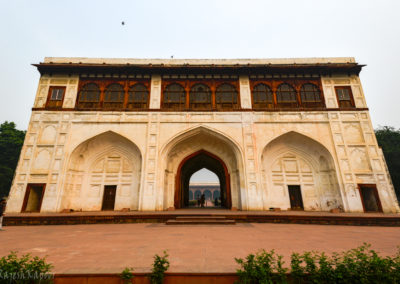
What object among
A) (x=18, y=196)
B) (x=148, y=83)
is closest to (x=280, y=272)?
(x=148, y=83)

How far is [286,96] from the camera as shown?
43.6 ft

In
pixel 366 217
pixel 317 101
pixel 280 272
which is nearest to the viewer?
pixel 280 272

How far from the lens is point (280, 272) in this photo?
2422 millimetres

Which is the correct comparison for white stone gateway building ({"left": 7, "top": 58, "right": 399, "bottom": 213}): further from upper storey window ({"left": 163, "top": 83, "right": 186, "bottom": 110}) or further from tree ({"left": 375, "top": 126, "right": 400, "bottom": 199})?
tree ({"left": 375, "top": 126, "right": 400, "bottom": 199})

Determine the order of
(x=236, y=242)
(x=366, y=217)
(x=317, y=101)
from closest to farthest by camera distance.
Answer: (x=236, y=242), (x=366, y=217), (x=317, y=101)

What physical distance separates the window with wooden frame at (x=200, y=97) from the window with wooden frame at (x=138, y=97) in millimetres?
3103

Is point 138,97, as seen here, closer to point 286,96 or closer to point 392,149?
point 286,96

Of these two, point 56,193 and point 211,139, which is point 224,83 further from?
point 56,193

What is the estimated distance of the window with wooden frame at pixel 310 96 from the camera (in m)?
13.0

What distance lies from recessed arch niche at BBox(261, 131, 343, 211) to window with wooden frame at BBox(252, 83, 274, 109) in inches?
95.1

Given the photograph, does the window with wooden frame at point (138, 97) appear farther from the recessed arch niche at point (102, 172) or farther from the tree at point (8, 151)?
the tree at point (8, 151)

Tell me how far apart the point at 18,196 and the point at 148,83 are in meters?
10.3

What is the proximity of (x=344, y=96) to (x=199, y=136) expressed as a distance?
10.3m

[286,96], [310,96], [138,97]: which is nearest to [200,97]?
[138,97]
